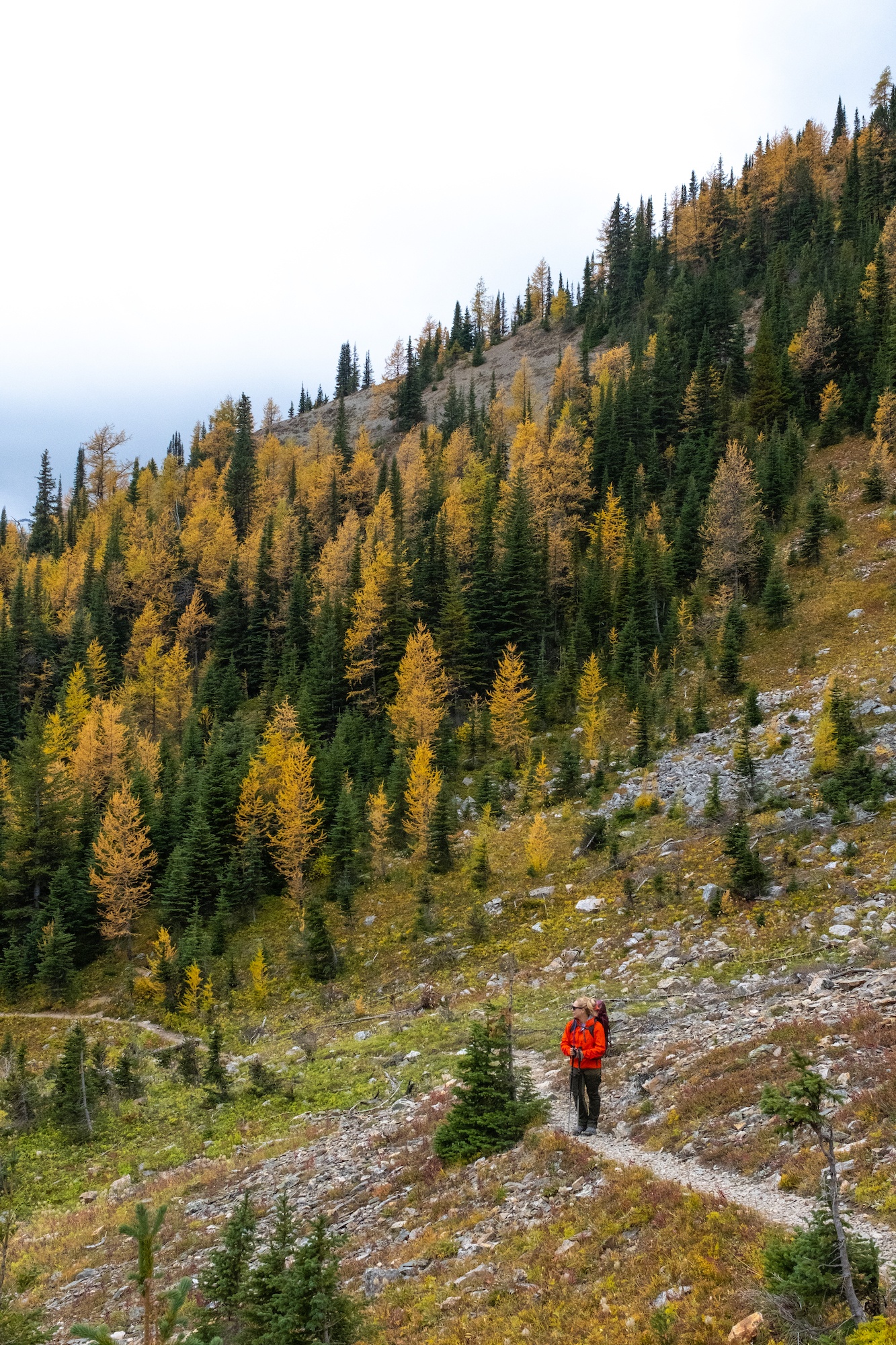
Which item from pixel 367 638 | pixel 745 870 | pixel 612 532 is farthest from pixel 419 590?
pixel 745 870

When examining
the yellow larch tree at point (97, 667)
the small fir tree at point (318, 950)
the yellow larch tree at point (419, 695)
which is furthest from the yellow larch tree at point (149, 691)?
the small fir tree at point (318, 950)

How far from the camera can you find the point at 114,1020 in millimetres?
35938

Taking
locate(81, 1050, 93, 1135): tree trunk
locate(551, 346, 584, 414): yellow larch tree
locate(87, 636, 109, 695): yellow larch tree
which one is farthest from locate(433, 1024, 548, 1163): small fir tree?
locate(551, 346, 584, 414): yellow larch tree

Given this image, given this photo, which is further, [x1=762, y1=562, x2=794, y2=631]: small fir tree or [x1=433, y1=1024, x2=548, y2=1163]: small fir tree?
[x1=762, y1=562, x2=794, y2=631]: small fir tree

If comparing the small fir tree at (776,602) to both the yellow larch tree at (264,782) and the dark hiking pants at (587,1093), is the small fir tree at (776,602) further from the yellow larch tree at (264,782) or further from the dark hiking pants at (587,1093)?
the dark hiking pants at (587,1093)

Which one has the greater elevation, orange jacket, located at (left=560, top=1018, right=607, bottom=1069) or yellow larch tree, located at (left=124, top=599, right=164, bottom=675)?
yellow larch tree, located at (left=124, top=599, right=164, bottom=675)

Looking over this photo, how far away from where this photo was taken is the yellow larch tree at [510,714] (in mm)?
44375

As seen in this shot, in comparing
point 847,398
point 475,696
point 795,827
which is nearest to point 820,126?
point 847,398

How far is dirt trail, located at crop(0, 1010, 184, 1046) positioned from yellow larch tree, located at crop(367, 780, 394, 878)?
12.9 meters

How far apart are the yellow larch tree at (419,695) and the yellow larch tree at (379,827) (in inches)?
203

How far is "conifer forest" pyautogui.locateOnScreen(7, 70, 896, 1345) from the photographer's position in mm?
8414

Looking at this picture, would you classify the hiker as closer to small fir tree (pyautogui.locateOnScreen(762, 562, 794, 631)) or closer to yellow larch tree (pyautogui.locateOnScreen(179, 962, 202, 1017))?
yellow larch tree (pyautogui.locateOnScreen(179, 962, 202, 1017))

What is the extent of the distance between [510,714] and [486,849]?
10.9 metres

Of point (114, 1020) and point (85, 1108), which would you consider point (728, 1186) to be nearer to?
point (85, 1108)
